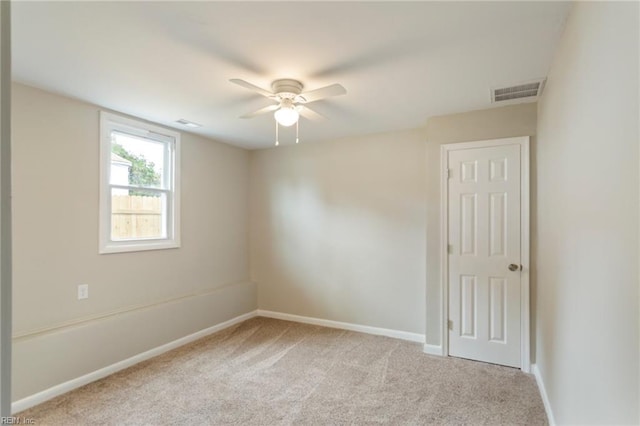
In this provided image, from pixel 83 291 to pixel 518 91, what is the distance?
4.06m

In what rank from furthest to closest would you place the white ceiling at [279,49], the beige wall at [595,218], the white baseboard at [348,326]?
the white baseboard at [348,326] → the white ceiling at [279,49] → the beige wall at [595,218]

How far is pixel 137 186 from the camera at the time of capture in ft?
11.3

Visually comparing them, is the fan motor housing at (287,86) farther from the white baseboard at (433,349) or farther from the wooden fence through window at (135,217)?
the white baseboard at (433,349)

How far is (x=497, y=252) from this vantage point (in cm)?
315

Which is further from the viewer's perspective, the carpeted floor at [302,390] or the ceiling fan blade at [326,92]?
the carpeted floor at [302,390]

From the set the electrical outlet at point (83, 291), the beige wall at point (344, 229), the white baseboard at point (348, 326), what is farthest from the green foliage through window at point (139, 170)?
the white baseboard at point (348, 326)

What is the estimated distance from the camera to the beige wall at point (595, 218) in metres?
1.02

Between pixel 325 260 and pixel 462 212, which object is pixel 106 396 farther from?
pixel 462 212

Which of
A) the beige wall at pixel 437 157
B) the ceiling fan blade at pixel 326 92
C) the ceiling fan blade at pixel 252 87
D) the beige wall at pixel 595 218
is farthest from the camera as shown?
the beige wall at pixel 437 157

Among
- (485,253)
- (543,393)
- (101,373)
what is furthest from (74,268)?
(543,393)

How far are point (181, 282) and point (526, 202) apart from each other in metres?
3.67

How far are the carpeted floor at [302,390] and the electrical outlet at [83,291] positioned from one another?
2.40 ft

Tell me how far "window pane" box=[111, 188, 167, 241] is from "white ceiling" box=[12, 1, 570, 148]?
0.87 metres

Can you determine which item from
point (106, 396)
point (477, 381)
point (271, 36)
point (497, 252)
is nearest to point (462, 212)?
point (497, 252)
